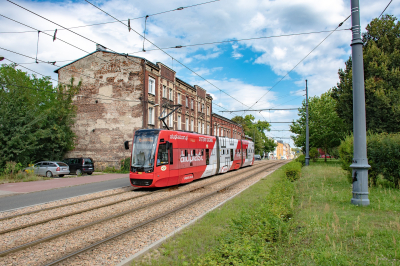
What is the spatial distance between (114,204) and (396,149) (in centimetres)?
1084

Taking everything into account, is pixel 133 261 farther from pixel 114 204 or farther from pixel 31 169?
pixel 31 169

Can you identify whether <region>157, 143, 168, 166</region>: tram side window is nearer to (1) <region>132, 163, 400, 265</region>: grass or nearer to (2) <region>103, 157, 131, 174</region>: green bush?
(1) <region>132, 163, 400, 265</region>: grass

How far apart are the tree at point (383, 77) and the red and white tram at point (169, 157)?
1256 cm

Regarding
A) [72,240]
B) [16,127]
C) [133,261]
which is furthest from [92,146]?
[133,261]

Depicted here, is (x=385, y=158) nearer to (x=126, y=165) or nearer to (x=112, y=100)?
(x=126, y=165)

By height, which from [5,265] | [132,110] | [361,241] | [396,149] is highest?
[132,110]

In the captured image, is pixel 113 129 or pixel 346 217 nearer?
pixel 346 217

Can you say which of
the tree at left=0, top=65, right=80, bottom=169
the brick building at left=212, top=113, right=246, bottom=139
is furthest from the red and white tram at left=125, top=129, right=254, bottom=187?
the brick building at left=212, top=113, right=246, bottom=139

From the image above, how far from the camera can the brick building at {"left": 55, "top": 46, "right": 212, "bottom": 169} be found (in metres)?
27.3

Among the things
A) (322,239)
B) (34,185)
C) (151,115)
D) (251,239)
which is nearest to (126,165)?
(151,115)

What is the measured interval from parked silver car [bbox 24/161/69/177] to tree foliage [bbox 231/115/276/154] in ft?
193

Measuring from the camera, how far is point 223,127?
2067 inches

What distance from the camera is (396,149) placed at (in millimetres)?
10203

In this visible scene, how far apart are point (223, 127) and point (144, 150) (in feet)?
130
